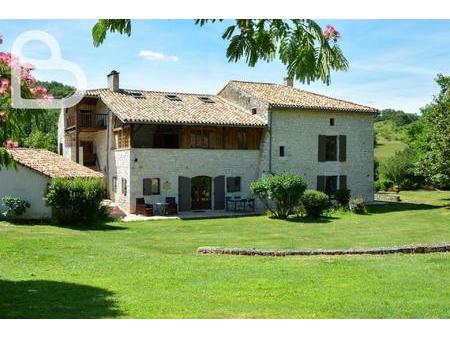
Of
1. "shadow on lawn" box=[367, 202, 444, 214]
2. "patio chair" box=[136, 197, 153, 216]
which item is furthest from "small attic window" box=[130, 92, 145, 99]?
"shadow on lawn" box=[367, 202, 444, 214]

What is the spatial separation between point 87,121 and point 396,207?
1836 centimetres

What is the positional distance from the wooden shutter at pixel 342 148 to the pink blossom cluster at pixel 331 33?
27.7m

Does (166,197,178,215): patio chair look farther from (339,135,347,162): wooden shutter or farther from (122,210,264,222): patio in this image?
(339,135,347,162): wooden shutter

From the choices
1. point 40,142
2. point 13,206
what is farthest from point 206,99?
point 40,142

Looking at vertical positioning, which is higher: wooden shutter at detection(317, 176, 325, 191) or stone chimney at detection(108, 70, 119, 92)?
stone chimney at detection(108, 70, 119, 92)

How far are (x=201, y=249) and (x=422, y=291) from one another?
6.60m

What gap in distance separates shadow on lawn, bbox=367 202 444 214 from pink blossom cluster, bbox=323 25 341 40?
23855mm

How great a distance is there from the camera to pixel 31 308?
7188 millimetres

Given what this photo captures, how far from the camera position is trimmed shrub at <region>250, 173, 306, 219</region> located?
23656 mm

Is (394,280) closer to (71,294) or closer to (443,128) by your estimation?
(71,294)

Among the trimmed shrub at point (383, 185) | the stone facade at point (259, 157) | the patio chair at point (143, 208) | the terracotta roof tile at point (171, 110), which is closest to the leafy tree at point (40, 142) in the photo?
the stone facade at point (259, 157)

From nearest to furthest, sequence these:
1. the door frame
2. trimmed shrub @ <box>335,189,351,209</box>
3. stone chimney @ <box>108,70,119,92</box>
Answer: the door frame → trimmed shrub @ <box>335,189,351,209</box> → stone chimney @ <box>108,70,119,92</box>

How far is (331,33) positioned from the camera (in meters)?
4.25

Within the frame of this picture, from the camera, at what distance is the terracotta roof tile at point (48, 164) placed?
21.4 metres
